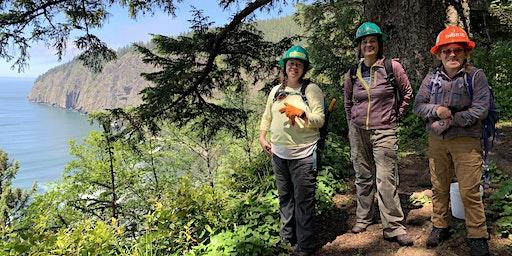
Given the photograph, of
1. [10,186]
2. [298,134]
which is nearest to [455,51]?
[298,134]

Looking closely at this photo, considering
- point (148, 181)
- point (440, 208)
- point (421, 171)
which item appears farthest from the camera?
point (148, 181)

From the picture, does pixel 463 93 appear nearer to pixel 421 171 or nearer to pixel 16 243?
pixel 421 171

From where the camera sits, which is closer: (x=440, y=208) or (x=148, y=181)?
(x=440, y=208)

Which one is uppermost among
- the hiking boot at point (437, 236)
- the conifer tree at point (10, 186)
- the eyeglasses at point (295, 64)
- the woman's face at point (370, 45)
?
the woman's face at point (370, 45)

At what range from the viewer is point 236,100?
2094cm

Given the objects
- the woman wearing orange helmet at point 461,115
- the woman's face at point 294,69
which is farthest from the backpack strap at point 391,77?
the woman's face at point 294,69

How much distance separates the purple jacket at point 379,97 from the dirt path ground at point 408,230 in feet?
3.18

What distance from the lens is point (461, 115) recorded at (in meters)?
2.78

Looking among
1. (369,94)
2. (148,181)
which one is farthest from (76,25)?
(148,181)

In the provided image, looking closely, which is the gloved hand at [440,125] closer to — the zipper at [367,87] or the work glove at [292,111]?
the zipper at [367,87]

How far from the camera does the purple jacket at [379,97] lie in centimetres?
322

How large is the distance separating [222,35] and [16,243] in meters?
5.14

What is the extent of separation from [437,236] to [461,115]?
1.01 metres

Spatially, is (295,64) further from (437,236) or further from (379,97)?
(437,236)
